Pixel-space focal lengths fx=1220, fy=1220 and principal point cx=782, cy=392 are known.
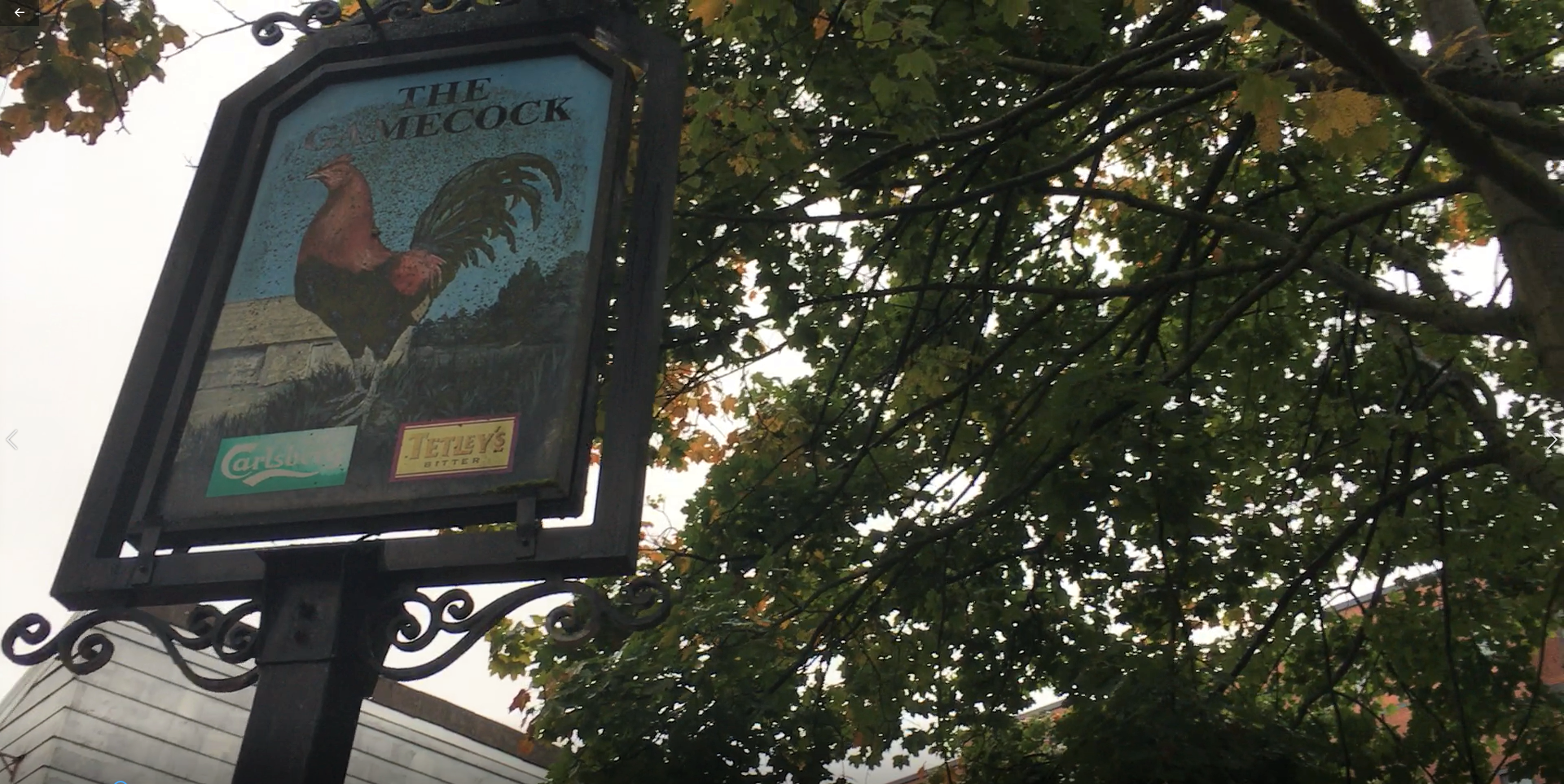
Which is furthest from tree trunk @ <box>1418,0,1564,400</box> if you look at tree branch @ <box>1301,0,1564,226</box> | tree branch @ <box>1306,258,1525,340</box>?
tree branch @ <box>1301,0,1564,226</box>

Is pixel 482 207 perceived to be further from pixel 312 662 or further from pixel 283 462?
pixel 312 662

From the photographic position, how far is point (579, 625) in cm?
268

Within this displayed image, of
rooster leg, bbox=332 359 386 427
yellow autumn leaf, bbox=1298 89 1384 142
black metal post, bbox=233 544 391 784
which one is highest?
yellow autumn leaf, bbox=1298 89 1384 142

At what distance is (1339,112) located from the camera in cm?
394

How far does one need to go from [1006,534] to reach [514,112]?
5431 millimetres

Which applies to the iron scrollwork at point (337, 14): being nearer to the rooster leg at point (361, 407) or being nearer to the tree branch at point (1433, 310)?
the rooster leg at point (361, 407)

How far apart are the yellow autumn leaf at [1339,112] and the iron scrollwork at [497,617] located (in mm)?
2677

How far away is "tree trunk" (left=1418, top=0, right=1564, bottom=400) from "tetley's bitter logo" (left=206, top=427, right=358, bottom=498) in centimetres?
466

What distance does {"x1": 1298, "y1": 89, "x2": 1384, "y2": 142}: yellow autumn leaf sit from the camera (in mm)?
3926

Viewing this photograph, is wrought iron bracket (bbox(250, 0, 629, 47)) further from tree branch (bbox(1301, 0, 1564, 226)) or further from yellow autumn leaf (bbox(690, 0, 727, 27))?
tree branch (bbox(1301, 0, 1564, 226))

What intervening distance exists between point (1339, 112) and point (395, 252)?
296 centimetres

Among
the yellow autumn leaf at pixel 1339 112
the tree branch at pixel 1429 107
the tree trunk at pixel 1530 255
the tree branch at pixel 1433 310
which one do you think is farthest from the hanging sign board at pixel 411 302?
the tree branch at pixel 1433 310

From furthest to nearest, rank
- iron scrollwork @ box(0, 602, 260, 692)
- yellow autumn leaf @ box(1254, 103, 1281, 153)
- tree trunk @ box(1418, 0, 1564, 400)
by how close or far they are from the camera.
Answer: tree trunk @ box(1418, 0, 1564, 400) < yellow autumn leaf @ box(1254, 103, 1281, 153) < iron scrollwork @ box(0, 602, 260, 692)

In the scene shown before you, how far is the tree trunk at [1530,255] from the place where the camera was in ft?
17.3
